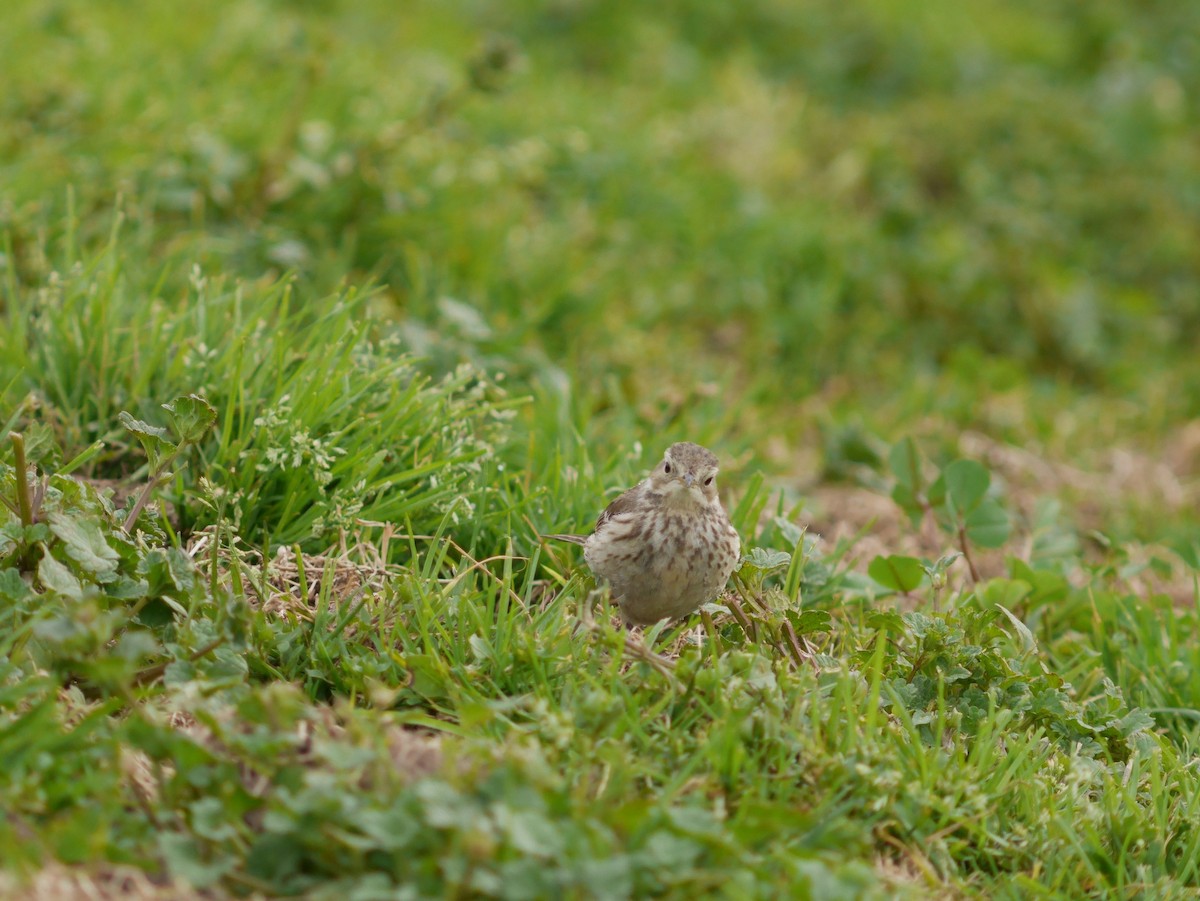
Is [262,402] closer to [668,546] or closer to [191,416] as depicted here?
[191,416]

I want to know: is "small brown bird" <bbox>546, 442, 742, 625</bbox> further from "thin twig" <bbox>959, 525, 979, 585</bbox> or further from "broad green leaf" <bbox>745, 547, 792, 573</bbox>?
"thin twig" <bbox>959, 525, 979, 585</bbox>

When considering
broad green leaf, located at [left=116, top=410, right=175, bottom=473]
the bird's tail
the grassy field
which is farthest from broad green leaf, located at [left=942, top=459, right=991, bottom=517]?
broad green leaf, located at [left=116, top=410, right=175, bottom=473]

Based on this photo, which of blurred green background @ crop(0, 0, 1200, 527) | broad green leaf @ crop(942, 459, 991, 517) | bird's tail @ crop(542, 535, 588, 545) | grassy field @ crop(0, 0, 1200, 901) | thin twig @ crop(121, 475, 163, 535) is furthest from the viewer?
blurred green background @ crop(0, 0, 1200, 527)

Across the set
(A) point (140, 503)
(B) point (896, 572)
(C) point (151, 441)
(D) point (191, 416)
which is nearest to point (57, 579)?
(A) point (140, 503)

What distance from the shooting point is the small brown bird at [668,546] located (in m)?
3.89

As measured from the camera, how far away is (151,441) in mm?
3719

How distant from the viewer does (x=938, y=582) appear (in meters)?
4.20

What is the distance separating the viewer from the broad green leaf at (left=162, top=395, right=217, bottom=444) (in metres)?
3.74

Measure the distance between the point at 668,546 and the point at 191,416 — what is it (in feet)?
4.61

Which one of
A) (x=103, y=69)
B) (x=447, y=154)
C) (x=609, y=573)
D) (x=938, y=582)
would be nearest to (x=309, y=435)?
(x=609, y=573)

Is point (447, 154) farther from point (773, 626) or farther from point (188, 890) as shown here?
point (188, 890)

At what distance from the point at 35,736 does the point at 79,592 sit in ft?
1.58

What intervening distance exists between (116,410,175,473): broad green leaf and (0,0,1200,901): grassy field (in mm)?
22

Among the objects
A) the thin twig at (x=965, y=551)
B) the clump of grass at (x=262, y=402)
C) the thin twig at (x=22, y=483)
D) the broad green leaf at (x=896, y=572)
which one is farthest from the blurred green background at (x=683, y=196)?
the thin twig at (x=22, y=483)
